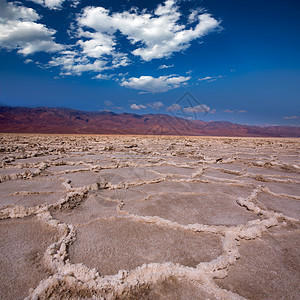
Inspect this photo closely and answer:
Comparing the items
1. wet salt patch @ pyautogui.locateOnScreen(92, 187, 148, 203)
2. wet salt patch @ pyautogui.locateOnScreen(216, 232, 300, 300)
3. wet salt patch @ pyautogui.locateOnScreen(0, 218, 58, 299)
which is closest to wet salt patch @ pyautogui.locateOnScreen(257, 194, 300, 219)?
wet salt patch @ pyautogui.locateOnScreen(216, 232, 300, 300)

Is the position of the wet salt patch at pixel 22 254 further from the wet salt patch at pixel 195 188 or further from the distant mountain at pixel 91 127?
the distant mountain at pixel 91 127

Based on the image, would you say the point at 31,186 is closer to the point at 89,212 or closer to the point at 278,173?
the point at 89,212

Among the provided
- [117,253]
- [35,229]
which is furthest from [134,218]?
[35,229]

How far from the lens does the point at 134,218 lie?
1.78 m

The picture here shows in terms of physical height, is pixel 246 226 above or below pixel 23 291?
above

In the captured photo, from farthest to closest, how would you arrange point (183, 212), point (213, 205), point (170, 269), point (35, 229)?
1. point (213, 205)
2. point (183, 212)
3. point (35, 229)
4. point (170, 269)

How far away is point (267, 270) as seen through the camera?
3.87 ft

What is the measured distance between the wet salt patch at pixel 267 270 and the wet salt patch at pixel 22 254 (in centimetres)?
109

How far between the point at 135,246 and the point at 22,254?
782 mm

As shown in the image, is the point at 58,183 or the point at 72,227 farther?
the point at 58,183

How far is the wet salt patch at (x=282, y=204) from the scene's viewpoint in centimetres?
201

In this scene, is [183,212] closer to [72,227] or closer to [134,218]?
[134,218]

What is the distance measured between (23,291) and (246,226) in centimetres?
167

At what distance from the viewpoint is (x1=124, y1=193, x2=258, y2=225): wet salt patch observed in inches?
71.4
